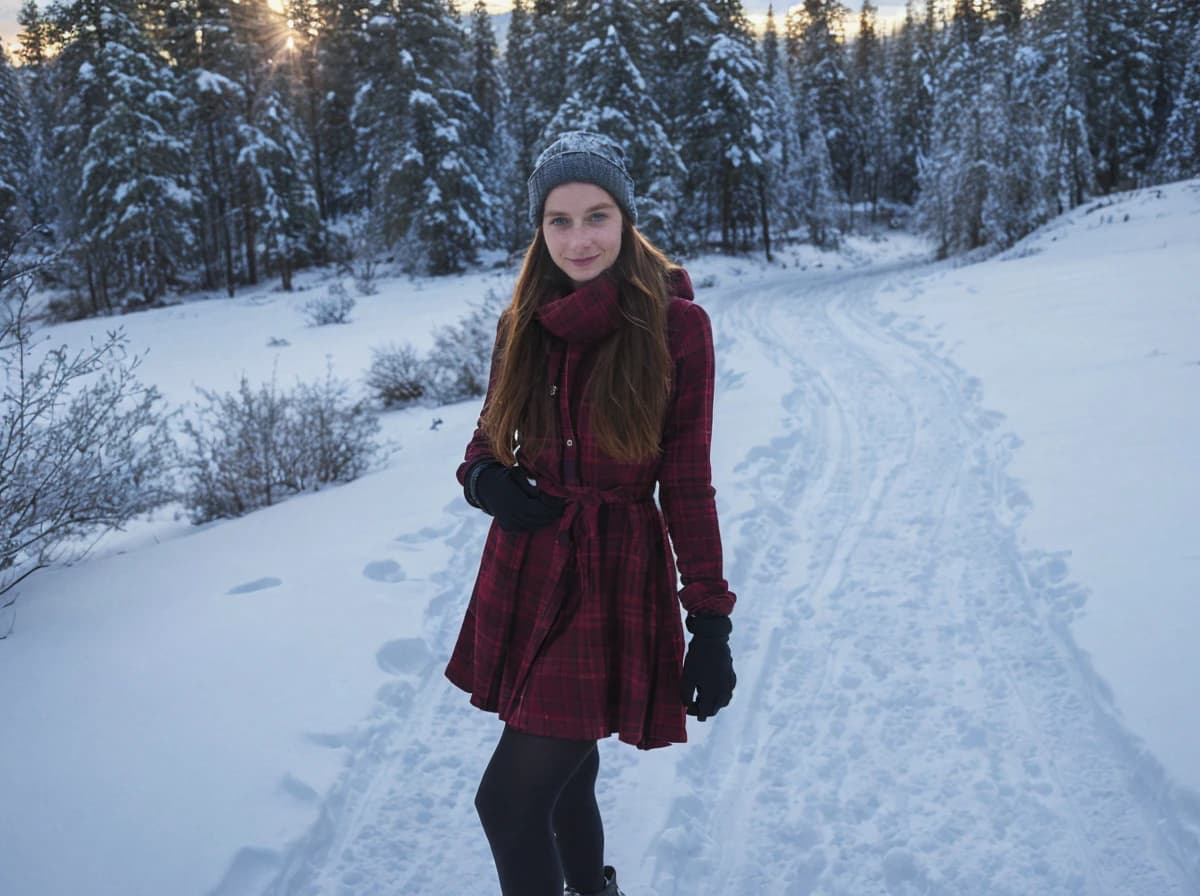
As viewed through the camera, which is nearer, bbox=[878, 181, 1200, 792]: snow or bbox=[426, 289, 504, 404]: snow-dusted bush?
bbox=[878, 181, 1200, 792]: snow

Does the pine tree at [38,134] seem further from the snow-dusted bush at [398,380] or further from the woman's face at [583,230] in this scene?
the woman's face at [583,230]

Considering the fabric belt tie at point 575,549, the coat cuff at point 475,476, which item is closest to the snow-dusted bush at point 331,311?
the coat cuff at point 475,476

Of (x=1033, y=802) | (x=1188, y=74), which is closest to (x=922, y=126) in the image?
(x=1188, y=74)

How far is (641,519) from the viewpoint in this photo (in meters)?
1.95

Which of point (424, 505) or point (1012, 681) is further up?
point (424, 505)

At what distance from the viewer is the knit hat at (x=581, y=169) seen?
1965mm

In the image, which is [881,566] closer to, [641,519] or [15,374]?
[641,519]

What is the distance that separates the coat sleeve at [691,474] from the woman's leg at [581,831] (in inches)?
24.9

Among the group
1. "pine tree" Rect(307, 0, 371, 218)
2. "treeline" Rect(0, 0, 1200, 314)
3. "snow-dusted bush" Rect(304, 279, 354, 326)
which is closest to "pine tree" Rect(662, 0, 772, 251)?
"treeline" Rect(0, 0, 1200, 314)

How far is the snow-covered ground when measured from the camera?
2627mm

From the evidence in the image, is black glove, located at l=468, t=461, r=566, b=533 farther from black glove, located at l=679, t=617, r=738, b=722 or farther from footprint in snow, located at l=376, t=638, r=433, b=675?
footprint in snow, located at l=376, t=638, r=433, b=675

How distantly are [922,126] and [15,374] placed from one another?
5016 cm

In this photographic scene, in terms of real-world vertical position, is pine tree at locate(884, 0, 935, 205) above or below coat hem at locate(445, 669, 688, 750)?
above

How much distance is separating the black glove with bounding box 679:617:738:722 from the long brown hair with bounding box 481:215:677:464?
1.45 ft
